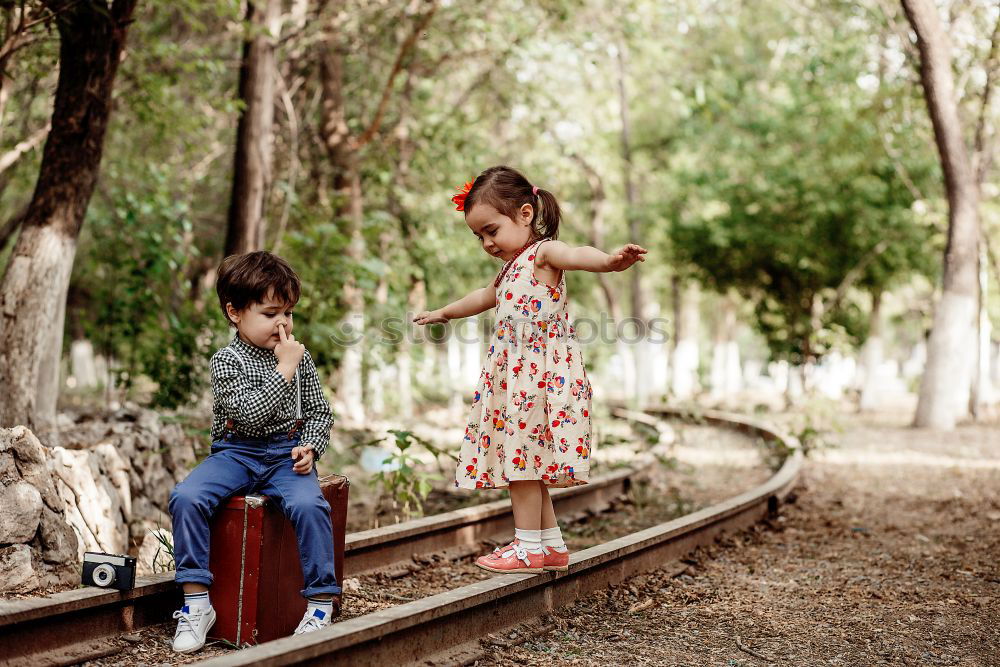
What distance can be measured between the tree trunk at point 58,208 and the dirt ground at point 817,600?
152 inches

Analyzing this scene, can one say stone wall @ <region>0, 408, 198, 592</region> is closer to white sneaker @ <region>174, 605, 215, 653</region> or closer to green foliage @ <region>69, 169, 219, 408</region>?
green foliage @ <region>69, 169, 219, 408</region>

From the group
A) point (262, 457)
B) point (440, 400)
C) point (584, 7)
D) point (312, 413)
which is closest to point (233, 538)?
point (262, 457)

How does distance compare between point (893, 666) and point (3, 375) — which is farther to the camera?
point (3, 375)

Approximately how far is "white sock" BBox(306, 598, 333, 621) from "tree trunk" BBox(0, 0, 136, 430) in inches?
133

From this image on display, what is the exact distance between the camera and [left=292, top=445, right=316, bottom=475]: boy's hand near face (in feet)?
11.9

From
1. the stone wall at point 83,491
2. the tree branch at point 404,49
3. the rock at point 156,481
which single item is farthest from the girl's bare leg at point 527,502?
the tree branch at point 404,49

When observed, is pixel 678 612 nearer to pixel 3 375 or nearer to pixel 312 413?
pixel 312 413

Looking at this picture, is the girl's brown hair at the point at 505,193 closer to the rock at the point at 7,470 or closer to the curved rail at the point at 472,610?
the curved rail at the point at 472,610

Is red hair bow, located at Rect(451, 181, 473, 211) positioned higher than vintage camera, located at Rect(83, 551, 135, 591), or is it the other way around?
red hair bow, located at Rect(451, 181, 473, 211)

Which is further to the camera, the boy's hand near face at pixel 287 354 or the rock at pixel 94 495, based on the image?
the rock at pixel 94 495

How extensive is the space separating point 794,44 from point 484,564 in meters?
27.4

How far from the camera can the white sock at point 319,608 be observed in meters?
3.60

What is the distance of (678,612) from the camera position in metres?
4.54

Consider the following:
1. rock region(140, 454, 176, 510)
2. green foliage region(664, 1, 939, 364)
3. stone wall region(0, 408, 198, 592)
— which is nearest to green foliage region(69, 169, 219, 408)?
stone wall region(0, 408, 198, 592)
